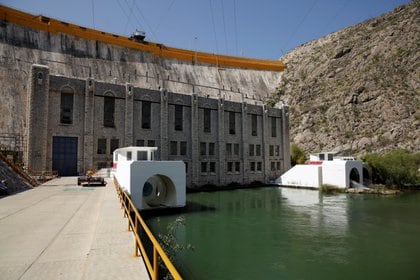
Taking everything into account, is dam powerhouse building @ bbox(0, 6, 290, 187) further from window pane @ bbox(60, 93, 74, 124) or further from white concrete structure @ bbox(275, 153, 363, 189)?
white concrete structure @ bbox(275, 153, 363, 189)

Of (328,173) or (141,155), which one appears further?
(328,173)

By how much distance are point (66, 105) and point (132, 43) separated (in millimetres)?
33736

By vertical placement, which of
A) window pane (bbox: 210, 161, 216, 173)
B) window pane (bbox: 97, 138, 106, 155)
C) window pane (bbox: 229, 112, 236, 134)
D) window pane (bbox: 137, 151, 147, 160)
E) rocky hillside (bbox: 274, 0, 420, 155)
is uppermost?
rocky hillside (bbox: 274, 0, 420, 155)

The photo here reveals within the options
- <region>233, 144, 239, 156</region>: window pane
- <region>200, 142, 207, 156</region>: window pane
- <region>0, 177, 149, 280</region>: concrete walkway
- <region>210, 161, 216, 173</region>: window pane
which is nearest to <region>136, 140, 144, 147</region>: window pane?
<region>200, 142, 207, 156</region>: window pane

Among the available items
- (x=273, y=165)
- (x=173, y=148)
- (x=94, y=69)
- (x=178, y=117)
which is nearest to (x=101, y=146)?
(x=173, y=148)

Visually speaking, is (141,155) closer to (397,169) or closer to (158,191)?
(158,191)

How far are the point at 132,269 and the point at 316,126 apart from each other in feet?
229

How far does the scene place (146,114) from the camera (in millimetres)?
42719

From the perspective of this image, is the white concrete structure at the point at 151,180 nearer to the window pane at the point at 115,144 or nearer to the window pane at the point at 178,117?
the window pane at the point at 115,144

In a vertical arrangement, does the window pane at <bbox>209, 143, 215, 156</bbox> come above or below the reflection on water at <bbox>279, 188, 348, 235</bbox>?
above

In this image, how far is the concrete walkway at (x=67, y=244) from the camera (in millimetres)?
6871

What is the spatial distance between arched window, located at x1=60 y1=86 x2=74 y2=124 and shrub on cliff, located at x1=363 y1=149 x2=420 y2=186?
43243 mm

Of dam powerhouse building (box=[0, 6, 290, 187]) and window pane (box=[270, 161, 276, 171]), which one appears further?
window pane (box=[270, 161, 276, 171])

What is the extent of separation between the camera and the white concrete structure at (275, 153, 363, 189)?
144 feet
